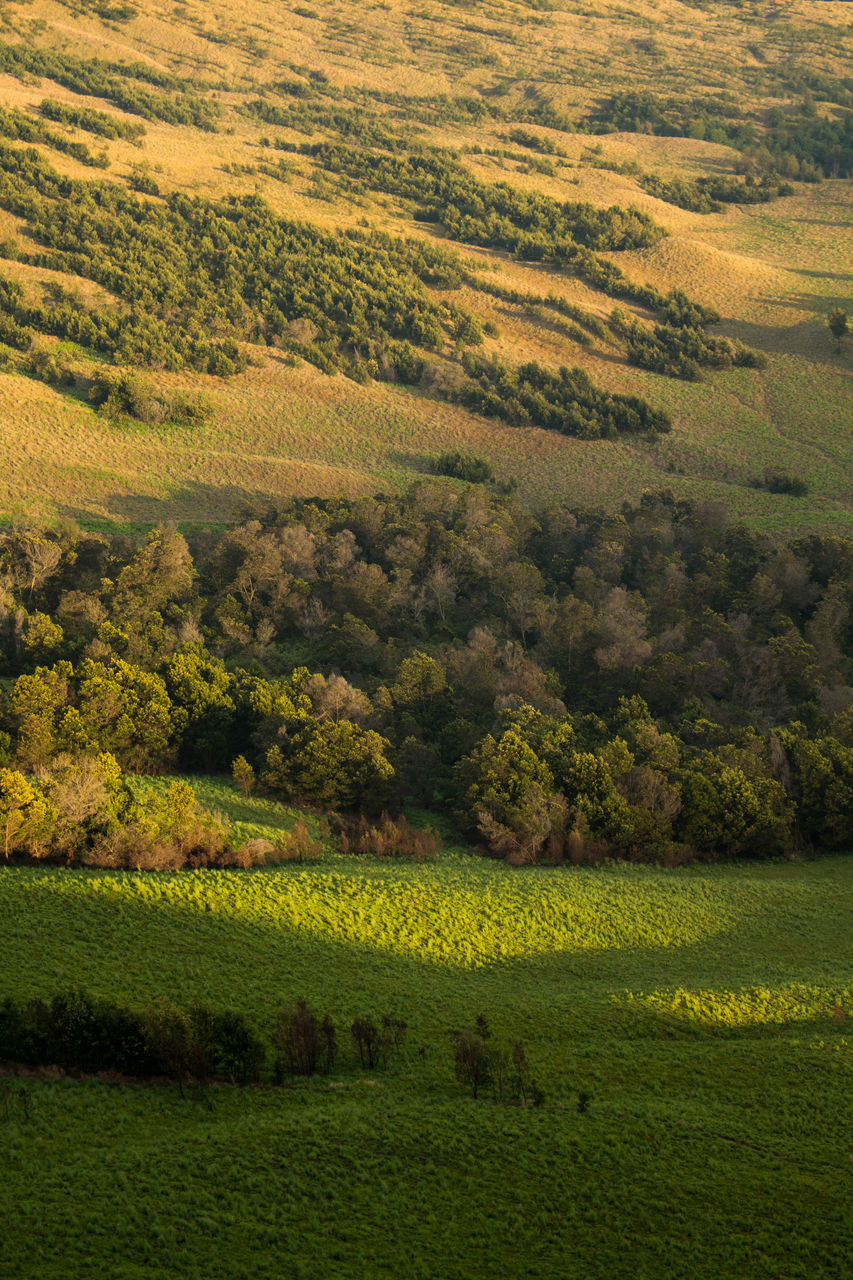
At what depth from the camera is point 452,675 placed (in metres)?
59.2

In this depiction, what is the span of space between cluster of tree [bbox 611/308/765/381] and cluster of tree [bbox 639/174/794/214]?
1691 inches

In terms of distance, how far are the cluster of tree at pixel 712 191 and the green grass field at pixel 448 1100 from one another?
135 meters

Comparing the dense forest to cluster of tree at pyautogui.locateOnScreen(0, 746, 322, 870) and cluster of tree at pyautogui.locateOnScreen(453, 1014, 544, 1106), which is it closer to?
cluster of tree at pyautogui.locateOnScreen(0, 746, 322, 870)

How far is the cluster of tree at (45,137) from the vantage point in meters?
121

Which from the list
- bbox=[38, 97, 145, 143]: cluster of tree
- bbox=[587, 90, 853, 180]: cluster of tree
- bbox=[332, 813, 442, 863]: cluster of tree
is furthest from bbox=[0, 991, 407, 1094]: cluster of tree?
bbox=[587, 90, 853, 180]: cluster of tree

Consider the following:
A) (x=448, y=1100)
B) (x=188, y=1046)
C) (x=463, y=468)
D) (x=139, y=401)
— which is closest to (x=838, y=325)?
(x=463, y=468)

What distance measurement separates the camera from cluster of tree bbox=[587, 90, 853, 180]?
571 ft

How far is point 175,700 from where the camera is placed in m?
52.4

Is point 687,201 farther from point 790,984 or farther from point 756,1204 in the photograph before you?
point 756,1204

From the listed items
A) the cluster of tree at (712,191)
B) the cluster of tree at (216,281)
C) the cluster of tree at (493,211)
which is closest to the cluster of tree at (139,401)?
the cluster of tree at (216,281)

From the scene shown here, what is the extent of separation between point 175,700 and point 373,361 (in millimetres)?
63299

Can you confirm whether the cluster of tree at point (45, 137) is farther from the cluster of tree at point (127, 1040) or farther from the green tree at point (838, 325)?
the cluster of tree at point (127, 1040)

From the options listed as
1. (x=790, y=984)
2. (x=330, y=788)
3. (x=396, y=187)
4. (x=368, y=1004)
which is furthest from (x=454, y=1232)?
(x=396, y=187)

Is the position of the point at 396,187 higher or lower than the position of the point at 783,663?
higher
